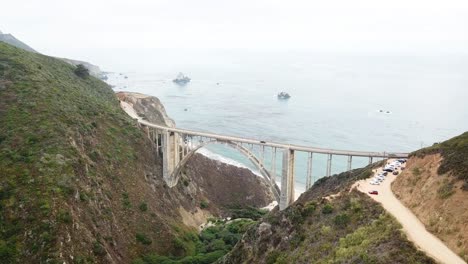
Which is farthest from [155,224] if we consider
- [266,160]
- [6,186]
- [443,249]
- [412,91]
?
[412,91]

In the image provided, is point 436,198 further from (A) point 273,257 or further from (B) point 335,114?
(B) point 335,114

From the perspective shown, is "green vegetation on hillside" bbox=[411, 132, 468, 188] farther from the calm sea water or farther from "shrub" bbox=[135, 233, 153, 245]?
the calm sea water

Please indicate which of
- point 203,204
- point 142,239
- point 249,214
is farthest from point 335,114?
point 142,239

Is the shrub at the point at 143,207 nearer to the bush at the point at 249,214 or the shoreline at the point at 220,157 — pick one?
the bush at the point at 249,214

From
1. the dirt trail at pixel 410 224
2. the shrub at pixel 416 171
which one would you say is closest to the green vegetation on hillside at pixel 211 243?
the dirt trail at pixel 410 224

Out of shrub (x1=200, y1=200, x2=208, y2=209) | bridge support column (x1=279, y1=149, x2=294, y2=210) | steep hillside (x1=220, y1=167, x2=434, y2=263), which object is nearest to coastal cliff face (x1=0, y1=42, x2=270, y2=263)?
shrub (x1=200, y1=200, x2=208, y2=209)

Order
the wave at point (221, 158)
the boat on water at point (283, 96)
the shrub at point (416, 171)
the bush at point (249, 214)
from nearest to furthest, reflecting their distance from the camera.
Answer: the shrub at point (416, 171)
the bush at point (249, 214)
the wave at point (221, 158)
the boat on water at point (283, 96)

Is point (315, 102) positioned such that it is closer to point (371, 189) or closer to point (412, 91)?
point (412, 91)
